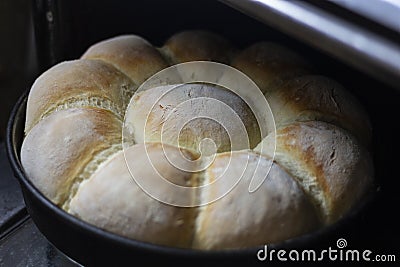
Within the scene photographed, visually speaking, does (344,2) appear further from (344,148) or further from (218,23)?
(218,23)

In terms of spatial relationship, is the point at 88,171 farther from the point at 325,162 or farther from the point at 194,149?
the point at 325,162

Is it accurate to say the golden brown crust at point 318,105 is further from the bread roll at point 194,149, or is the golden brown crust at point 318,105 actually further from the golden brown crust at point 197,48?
the golden brown crust at point 197,48

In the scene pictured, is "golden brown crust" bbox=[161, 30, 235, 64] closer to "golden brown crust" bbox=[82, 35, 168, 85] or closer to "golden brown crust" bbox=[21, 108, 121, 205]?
"golden brown crust" bbox=[82, 35, 168, 85]

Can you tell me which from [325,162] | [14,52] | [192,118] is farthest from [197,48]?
[14,52]

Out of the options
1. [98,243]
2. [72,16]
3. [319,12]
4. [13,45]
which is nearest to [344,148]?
[319,12]

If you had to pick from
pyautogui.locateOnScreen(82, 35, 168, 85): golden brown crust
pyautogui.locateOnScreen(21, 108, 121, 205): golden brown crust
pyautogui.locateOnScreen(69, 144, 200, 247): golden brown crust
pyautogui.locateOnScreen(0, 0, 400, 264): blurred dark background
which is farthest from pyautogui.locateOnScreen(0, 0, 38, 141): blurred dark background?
pyautogui.locateOnScreen(69, 144, 200, 247): golden brown crust
